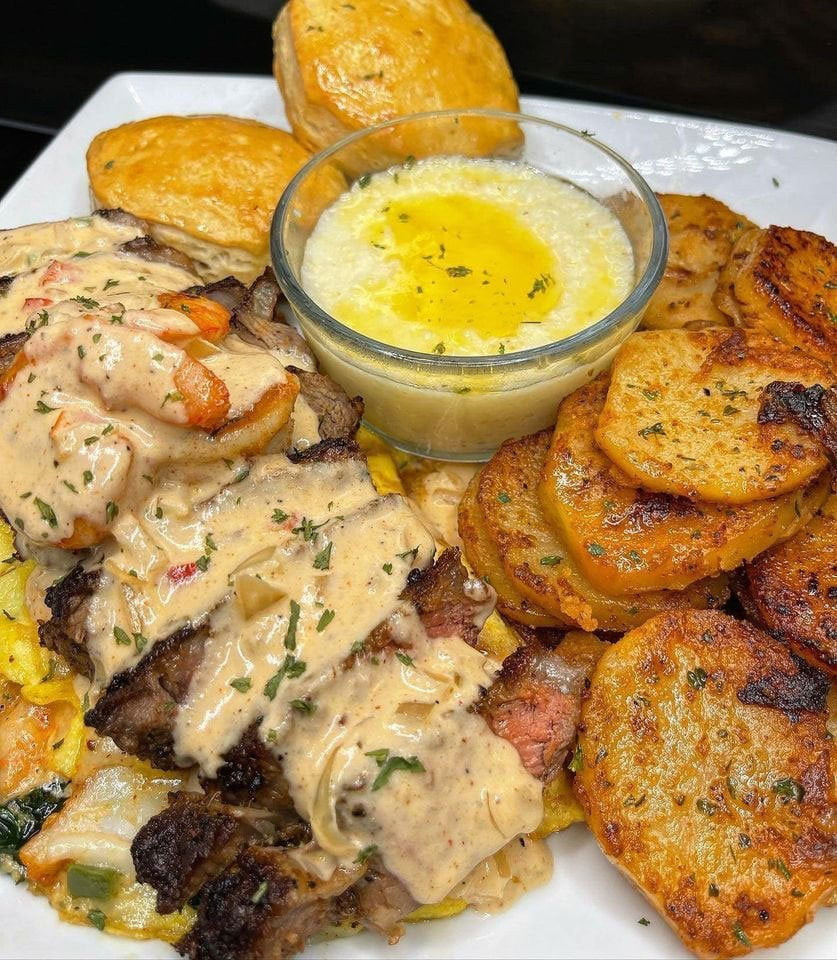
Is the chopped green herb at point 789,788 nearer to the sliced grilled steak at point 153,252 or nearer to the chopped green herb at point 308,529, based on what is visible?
the chopped green herb at point 308,529

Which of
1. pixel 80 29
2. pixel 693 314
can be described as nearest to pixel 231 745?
pixel 693 314

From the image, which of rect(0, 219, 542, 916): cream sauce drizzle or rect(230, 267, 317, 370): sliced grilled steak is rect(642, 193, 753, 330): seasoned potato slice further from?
rect(0, 219, 542, 916): cream sauce drizzle

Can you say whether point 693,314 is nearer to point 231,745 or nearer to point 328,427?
point 328,427

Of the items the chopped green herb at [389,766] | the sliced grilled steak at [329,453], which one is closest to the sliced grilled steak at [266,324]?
the sliced grilled steak at [329,453]

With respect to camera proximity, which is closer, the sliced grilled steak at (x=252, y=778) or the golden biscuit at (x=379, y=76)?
the sliced grilled steak at (x=252, y=778)

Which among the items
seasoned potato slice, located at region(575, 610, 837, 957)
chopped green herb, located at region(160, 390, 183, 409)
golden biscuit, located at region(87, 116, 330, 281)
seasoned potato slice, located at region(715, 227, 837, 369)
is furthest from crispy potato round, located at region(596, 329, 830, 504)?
golden biscuit, located at region(87, 116, 330, 281)

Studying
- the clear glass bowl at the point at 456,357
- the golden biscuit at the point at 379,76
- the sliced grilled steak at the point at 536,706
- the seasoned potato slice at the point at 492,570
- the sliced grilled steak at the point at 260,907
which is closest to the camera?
the sliced grilled steak at the point at 260,907
